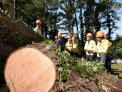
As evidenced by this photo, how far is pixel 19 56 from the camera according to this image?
6965 millimetres

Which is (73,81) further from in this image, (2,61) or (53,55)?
(2,61)

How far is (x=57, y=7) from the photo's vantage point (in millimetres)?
55531

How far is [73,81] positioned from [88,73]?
Result: 825mm

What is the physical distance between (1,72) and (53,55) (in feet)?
4.51

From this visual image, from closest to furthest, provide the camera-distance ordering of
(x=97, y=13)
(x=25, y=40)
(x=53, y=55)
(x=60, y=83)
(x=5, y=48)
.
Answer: (x=60, y=83) < (x=53, y=55) < (x=5, y=48) < (x=25, y=40) < (x=97, y=13)

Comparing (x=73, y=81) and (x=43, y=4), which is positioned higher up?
(x=43, y=4)

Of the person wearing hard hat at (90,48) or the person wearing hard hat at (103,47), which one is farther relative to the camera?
the person wearing hard hat at (90,48)

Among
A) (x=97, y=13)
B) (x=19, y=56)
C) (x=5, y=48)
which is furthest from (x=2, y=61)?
(x=97, y=13)

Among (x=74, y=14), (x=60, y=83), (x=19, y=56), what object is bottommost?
(x=60, y=83)

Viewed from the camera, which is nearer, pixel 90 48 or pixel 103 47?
pixel 103 47

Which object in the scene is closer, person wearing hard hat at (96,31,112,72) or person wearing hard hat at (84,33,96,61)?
person wearing hard hat at (96,31,112,72)

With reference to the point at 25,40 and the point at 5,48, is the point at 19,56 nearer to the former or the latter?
the point at 5,48

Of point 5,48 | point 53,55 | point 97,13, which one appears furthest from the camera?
point 97,13

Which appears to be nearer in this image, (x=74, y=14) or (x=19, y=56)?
(x=19, y=56)
